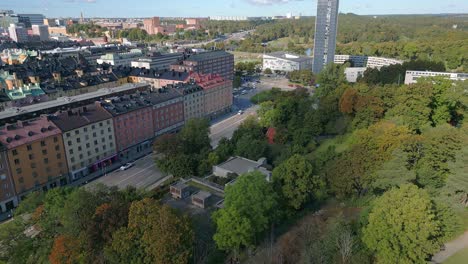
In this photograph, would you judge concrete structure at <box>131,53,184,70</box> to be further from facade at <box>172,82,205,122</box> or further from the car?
the car

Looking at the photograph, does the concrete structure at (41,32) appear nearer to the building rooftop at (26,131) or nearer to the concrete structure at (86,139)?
the concrete structure at (86,139)

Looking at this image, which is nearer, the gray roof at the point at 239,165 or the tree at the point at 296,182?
the tree at the point at 296,182

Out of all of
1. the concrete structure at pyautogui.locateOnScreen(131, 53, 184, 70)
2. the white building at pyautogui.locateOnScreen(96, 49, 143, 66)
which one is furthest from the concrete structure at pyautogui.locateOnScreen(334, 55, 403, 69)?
the white building at pyautogui.locateOnScreen(96, 49, 143, 66)

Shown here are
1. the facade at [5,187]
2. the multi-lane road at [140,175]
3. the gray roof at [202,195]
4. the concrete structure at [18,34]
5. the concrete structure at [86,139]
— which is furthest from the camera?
the concrete structure at [18,34]

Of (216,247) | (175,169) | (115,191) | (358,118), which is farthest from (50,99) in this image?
(358,118)

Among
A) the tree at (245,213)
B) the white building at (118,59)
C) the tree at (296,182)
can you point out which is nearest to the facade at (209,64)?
the white building at (118,59)

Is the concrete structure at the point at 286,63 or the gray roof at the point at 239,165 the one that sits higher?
the concrete structure at the point at 286,63

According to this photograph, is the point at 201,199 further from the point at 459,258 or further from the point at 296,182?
the point at 459,258

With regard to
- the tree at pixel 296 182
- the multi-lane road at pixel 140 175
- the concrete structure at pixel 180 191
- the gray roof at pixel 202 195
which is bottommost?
the multi-lane road at pixel 140 175

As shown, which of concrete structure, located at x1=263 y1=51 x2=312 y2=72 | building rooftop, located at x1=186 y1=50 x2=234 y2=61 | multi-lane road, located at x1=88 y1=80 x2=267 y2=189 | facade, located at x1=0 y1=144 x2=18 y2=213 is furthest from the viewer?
concrete structure, located at x1=263 y1=51 x2=312 y2=72
